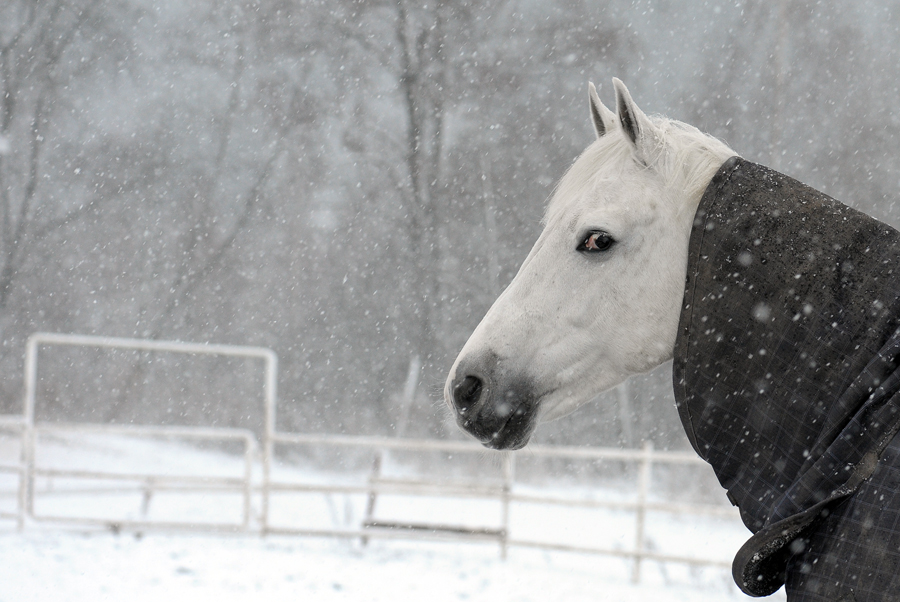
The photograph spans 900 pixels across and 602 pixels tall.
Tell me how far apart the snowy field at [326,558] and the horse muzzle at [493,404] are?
323 cm

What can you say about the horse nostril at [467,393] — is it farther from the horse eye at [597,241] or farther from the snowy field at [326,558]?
the snowy field at [326,558]

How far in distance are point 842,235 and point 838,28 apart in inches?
336

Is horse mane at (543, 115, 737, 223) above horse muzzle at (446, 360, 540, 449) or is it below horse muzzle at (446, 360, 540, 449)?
above

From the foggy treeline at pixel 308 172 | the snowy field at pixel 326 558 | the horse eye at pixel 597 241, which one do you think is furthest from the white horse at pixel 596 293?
the foggy treeline at pixel 308 172

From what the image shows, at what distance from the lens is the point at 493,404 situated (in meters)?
1.28

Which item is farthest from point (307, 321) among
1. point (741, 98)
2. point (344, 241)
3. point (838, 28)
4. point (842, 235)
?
point (842, 235)

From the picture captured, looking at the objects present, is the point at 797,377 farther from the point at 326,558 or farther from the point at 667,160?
the point at 326,558

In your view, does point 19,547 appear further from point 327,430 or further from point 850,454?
point 850,454

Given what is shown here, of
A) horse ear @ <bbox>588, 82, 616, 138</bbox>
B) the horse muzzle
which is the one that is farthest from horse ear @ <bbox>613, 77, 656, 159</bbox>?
the horse muzzle

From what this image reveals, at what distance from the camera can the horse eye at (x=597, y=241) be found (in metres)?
1.27

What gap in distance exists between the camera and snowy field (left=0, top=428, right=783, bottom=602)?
409 cm

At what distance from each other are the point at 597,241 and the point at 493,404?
1.23 ft

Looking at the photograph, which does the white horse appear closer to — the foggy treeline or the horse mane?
the horse mane

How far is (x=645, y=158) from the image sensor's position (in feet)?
4.27
